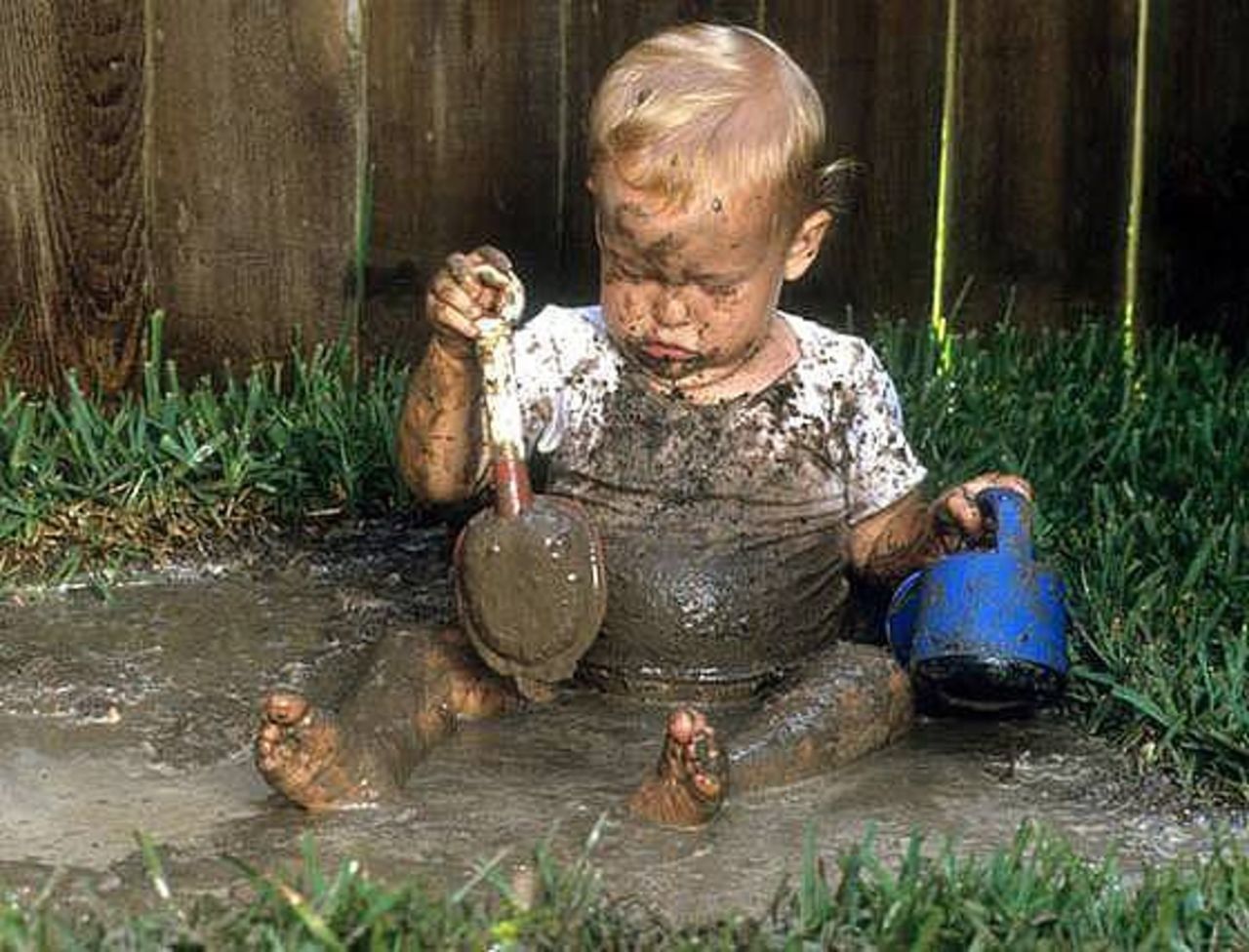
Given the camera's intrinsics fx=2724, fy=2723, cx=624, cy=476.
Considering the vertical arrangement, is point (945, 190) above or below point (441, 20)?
below

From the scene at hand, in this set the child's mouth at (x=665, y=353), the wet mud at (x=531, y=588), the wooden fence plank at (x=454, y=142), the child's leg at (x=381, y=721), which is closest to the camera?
the child's leg at (x=381, y=721)

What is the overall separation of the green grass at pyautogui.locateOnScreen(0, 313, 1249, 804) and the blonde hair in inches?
31.8

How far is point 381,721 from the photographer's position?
11.7 ft

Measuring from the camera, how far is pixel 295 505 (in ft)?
15.4

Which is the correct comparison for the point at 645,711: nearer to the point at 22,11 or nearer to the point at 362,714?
the point at 362,714

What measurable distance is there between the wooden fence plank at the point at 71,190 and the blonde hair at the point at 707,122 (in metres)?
1.50

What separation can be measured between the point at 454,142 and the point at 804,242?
153 cm

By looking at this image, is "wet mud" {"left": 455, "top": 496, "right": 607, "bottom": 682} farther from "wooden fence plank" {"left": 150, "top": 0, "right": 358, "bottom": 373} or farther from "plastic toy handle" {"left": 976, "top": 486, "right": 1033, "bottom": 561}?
"wooden fence plank" {"left": 150, "top": 0, "right": 358, "bottom": 373}

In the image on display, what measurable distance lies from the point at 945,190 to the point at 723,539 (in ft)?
6.89

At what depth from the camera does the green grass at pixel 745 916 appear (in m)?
2.69

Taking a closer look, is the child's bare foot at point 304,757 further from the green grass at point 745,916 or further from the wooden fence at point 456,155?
the wooden fence at point 456,155

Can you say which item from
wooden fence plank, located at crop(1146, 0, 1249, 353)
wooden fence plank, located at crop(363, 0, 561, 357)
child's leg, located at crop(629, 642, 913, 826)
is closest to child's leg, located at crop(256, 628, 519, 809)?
child's leg, located at crop(629, 642, 913, 826)

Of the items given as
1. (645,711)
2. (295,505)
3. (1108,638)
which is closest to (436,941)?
(645,711)

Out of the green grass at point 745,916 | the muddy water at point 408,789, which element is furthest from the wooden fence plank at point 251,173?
the green grass at point 745,916
